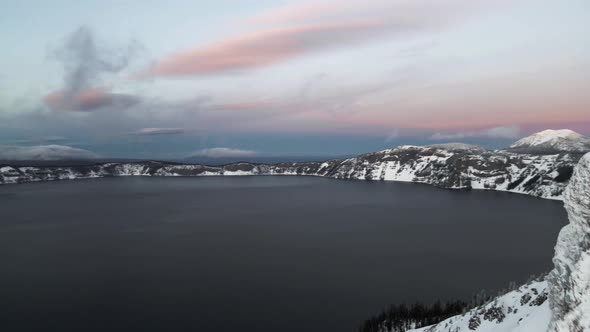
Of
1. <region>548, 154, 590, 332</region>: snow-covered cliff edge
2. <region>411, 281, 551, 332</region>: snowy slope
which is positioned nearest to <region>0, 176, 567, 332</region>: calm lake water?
<region>411, 281, 551, 332</region>: snowy slope

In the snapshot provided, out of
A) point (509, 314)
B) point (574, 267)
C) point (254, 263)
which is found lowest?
point (254, 263)

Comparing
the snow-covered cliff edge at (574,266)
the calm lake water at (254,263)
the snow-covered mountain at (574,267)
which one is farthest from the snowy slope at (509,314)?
the calm lake water at (254,263)

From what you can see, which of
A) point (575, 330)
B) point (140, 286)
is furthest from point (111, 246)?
point (575, 330)

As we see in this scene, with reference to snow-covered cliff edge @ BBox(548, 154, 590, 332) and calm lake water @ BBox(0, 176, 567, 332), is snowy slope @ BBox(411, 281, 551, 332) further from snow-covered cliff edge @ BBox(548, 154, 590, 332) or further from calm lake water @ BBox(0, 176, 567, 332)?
calm lake water @ BBox(0, 176, 567, 332)

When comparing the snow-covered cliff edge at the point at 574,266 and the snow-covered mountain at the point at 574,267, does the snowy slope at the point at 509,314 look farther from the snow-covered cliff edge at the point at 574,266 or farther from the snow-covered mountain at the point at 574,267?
the snow-covered cliff edge at the point at 574,266

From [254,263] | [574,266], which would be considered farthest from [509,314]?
[254,263]

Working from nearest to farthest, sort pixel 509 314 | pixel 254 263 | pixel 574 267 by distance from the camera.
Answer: pixel 574 267
pixel 509 314
pixel 254 263

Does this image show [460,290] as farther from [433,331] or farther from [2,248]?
[2,248]

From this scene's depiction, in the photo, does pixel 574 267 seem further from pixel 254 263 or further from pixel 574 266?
pixel 254 263
